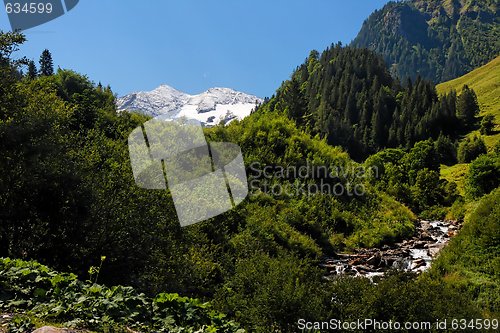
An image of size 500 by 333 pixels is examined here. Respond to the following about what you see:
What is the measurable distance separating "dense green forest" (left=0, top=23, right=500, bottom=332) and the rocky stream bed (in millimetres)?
1445

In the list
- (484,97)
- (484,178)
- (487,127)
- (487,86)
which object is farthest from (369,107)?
(484,178)

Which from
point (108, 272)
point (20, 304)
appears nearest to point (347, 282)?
point (108, 272)

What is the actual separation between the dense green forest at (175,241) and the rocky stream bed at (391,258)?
56.9 inches

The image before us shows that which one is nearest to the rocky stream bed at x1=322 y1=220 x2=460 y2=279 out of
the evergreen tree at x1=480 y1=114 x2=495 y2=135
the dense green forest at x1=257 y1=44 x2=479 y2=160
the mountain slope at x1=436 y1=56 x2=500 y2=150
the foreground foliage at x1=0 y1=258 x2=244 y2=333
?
the foreground foliage at x1=0 y1=258 x2=244 y2=333

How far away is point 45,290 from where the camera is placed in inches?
298

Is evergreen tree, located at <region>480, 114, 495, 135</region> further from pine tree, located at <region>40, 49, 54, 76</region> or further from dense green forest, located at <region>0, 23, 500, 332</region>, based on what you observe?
pine tree, located at <region>40, 49, 54, 76</region>

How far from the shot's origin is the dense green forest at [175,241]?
7895 mm

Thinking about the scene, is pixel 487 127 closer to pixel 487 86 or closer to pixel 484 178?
pixel 484 178

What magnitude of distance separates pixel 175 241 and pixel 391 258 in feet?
58.3

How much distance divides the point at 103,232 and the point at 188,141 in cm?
2229

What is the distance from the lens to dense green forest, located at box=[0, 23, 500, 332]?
789 centimetres

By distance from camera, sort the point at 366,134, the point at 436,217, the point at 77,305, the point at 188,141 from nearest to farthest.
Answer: the point at 77,305
the point at 188,141
the point at 436,217
the point at 366,134

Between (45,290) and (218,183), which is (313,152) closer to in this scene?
(218,183)

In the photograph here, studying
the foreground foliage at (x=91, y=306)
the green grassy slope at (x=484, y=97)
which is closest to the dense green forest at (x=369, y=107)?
the green grassy slope at (x=484, y=97)
